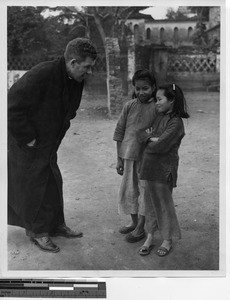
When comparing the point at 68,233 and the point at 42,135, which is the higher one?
the point at 42,135

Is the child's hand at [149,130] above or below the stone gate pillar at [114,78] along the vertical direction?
below

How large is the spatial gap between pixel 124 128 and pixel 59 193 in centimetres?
41

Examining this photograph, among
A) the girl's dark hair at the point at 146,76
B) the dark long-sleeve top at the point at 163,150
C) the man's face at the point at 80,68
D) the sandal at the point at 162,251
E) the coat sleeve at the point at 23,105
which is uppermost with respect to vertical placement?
the man's face at the point at 80,68

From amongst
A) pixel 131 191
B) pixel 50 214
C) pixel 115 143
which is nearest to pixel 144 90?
pixel 115 143

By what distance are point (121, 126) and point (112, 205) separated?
0.35 metres

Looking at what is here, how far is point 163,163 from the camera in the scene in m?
2.25

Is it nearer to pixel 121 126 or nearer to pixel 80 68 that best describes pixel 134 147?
pixel 121 126

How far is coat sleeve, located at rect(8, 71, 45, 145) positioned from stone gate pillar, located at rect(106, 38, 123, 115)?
1.02 feet

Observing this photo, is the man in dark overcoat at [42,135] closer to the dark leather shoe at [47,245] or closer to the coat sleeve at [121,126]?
the dark leather shoe at [47,245]

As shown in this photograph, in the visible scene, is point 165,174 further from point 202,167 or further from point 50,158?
point 50,158

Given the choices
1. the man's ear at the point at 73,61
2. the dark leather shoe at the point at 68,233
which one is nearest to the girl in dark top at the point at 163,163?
the dark leather shoe at the point at 68,233

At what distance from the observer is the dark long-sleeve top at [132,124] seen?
2240 millimetres

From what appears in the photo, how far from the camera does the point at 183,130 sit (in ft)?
7.38

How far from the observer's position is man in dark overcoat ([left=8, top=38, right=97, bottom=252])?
2230mm
